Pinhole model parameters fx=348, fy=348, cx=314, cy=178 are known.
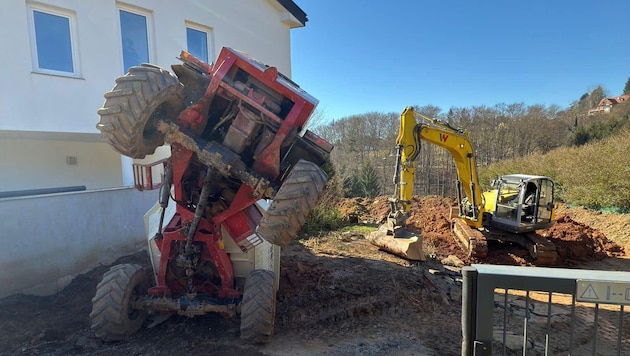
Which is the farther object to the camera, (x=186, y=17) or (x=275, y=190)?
(x=186, y=17)

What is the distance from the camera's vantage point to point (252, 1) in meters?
11.2

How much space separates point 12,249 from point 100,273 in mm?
1276

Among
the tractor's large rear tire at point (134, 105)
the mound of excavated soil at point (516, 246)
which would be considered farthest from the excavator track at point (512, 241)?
the tractor's large rear tire at point (134, 105)

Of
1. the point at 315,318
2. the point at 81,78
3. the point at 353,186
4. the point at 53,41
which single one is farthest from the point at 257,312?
the point at 353,186

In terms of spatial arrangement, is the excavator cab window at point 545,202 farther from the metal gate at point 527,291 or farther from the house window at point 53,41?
the house window at point 53,41

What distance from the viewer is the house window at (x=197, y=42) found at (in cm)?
983

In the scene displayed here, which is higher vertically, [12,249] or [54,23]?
[54,23]

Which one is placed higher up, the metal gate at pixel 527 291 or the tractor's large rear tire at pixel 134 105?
the tractor's large rear tire at pixel 134 105

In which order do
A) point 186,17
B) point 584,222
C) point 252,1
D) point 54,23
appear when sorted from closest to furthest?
point 54,23, point 186,17, point 252,1, point 584,222

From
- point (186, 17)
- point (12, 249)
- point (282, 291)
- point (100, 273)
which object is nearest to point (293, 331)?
point (282, 291)

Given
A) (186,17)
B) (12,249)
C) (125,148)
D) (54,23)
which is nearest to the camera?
(125,148)

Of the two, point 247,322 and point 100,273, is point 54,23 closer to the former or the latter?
point 100,273

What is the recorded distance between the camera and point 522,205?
9.21 metres

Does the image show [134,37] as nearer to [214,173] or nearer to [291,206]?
[214,173]
